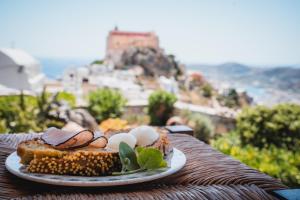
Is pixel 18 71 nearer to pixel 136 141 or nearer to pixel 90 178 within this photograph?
pixel 136 141

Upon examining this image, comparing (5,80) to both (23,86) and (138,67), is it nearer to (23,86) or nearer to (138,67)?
(23,86)

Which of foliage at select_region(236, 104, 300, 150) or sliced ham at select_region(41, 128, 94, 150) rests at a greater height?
sliced ham at select_region(41, 128, 94, 150)

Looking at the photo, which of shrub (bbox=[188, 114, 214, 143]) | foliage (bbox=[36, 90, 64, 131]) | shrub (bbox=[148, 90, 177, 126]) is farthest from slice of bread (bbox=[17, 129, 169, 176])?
shrub (bbox=[148, 90, 177, 126])

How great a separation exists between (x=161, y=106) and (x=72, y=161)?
7139 millimetres

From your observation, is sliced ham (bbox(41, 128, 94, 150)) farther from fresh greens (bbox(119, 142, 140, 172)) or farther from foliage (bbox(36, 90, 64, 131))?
foliage (bbox(36, 90, 64, 131))

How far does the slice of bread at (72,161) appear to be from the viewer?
2.76 ft

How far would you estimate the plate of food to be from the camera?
2.66 feet

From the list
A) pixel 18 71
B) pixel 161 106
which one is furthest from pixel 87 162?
pixel 18 71

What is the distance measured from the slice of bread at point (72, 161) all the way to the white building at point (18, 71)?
839 cm

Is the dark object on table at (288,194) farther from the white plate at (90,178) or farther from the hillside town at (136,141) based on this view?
the white plate at (90,178)

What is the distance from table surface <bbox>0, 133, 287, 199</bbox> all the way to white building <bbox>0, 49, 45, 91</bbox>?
8.44 m

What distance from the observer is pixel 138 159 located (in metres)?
0.88

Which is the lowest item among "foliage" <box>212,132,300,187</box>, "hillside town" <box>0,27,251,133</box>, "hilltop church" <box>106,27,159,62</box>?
"hillside town" <box>0,27,251,133</box>

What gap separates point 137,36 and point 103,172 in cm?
3618
